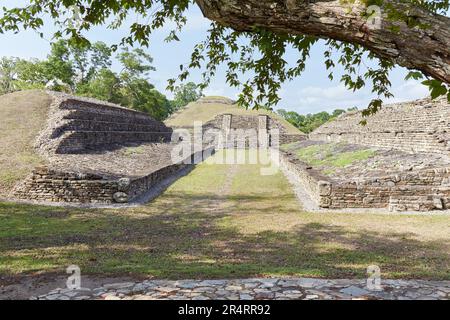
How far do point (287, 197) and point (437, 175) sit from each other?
475 centimetres

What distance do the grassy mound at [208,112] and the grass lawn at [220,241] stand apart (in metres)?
41.5

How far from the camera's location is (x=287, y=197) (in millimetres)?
13633

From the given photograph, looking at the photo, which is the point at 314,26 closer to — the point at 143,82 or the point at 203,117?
the point at 143,82

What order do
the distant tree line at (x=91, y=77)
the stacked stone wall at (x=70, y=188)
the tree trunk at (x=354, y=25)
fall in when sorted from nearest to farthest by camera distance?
the tree trunk at (x=354, y=25) → the stacked stone wall at (x=70, y=188) → the distant tree line at (x=91, y=77)

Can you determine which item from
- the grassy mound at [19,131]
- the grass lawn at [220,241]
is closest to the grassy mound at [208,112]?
the grassy mound at [19,131]

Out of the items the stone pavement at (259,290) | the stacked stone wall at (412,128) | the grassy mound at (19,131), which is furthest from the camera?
the stacked stone wall at (412,128)

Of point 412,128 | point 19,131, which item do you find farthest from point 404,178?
point 19,131

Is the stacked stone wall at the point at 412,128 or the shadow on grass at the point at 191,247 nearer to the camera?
the shadow on grass at the point at 191,247

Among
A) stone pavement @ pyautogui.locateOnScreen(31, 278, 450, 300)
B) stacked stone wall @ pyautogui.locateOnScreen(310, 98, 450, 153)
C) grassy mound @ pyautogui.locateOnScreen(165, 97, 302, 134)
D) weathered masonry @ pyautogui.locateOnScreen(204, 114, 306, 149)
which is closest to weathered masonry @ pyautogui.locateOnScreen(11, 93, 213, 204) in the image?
stone pavement @ pyautogui.locateOnScreen(31, 278, 450, 300)

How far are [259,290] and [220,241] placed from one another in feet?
11.3

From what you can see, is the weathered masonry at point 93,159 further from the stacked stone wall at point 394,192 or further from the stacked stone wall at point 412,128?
the stacked stone wall at point 412,128

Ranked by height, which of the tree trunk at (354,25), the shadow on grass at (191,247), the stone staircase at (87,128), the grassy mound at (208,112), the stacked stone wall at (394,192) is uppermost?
the grassy mound at (208,112)

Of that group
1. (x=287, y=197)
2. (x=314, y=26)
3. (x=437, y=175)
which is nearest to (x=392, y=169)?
(x=437, y=175)

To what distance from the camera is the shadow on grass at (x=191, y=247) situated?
5828 mm
